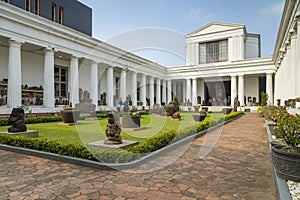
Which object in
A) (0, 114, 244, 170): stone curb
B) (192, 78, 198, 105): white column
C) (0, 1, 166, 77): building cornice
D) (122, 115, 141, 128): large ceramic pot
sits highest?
(0, 1, 166, 77): building cornice

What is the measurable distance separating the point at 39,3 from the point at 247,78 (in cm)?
Result: 3347

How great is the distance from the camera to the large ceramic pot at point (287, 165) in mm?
3852

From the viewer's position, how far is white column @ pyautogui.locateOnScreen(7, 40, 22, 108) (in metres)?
16.5

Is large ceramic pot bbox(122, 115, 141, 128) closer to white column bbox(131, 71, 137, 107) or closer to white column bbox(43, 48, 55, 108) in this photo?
white column bbox(43, 48, 55, 108)

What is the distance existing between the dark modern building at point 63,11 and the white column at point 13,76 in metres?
5.42

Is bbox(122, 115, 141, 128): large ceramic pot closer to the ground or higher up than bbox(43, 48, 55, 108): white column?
closer to the ground

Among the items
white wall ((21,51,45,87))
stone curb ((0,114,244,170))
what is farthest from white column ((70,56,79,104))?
stone curb ((0,114,244,170))

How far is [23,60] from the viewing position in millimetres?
21094

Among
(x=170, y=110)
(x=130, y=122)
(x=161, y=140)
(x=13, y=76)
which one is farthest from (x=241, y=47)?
(x=161, y=140)

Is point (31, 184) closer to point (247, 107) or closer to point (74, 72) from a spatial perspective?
point (74, 72)

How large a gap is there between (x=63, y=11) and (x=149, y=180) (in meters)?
25.5

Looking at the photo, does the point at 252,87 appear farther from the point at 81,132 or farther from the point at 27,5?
the point at 81,132

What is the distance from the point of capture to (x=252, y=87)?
1563 inches

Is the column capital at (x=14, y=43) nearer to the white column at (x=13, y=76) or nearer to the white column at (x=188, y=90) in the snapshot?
the white column at (x=13, y=76)
